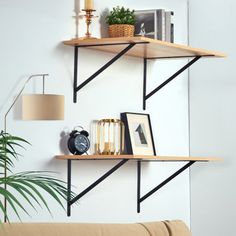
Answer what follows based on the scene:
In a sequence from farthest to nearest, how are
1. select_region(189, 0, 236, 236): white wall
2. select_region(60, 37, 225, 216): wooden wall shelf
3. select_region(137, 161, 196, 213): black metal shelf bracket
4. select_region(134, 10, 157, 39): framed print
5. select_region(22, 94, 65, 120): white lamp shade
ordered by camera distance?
select_region(189, 0, 236, 236): white wall < select_region(137, 161, 196, 213): black metal shelf bracket < select_region(134, 10, 157, 39): framed print < select_region(60, 37, 225, 216): wooden wall shelf < select_region(22, 94, 65, 120): white lamp shade

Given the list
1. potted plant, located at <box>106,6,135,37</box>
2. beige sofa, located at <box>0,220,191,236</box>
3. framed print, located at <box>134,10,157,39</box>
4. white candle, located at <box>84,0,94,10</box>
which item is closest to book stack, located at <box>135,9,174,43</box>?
framed print, located at <box>134,10,157,39</box>

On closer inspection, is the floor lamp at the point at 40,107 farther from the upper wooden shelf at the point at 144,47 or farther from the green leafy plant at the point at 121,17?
the green leafy plant at the point at 121,17

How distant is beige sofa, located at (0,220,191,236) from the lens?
2.97 metres

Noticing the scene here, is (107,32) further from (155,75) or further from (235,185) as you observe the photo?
(235,185)

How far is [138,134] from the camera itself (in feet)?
13.0

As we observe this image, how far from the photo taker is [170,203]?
4355 millimetres

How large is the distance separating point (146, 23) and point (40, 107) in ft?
3.20

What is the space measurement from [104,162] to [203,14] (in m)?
1.24

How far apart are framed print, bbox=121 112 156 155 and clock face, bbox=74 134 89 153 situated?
0.97 ft

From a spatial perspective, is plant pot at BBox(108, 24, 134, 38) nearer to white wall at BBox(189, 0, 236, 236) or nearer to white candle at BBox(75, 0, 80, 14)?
white candle at BBox(75, 0, 80, 14)

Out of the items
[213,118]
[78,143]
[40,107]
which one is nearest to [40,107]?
[40,107]

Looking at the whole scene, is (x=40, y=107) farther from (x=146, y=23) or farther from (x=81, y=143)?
(x=146, y=23)

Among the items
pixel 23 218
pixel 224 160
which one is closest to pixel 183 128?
pixel 224 160

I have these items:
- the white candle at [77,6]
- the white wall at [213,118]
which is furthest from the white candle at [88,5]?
the white wall at [213,118]
